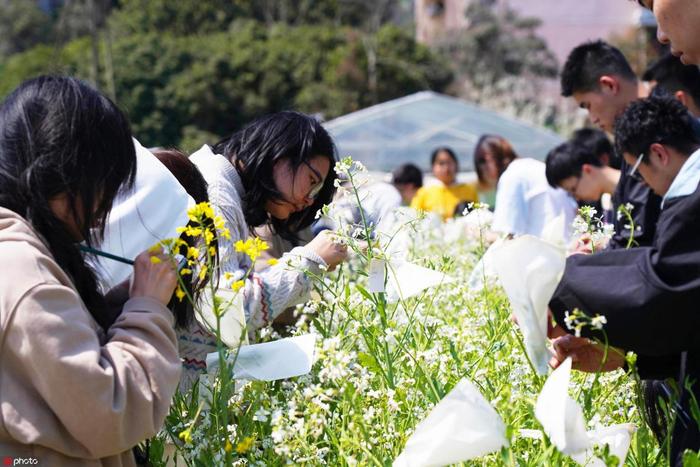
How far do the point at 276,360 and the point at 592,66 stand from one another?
2.75 metres

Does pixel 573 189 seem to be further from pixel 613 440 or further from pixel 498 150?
pixel 613 440

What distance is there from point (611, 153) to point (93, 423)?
3.99 meters

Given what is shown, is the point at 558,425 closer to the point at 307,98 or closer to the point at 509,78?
the point at 307,98

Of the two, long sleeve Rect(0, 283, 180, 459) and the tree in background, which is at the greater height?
long sleeve Rect(0, 283, 180, 459)

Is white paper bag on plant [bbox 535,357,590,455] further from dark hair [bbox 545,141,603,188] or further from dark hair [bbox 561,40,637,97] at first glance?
dark hair [bbox 545,141,603,188]

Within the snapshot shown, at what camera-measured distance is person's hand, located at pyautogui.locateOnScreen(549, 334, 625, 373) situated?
1.79 m

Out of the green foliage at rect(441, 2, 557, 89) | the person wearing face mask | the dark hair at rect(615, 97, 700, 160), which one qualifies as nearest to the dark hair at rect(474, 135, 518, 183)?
the person wearing face mask

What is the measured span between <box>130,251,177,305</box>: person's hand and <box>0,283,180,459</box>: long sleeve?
4.4 inches

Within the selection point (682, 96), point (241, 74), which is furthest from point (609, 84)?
point (241, 74)

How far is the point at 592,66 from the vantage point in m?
4.23

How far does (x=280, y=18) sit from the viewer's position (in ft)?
119

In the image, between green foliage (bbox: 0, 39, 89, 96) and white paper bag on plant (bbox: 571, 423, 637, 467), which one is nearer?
white paper bag on plant (bbox: 571, 423, 637, 467)

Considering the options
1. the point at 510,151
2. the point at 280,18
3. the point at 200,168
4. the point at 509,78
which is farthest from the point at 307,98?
the point at 200,168

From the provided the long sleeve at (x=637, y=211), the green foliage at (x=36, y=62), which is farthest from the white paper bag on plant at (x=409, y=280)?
the green foliage at (x=36, y=62)
